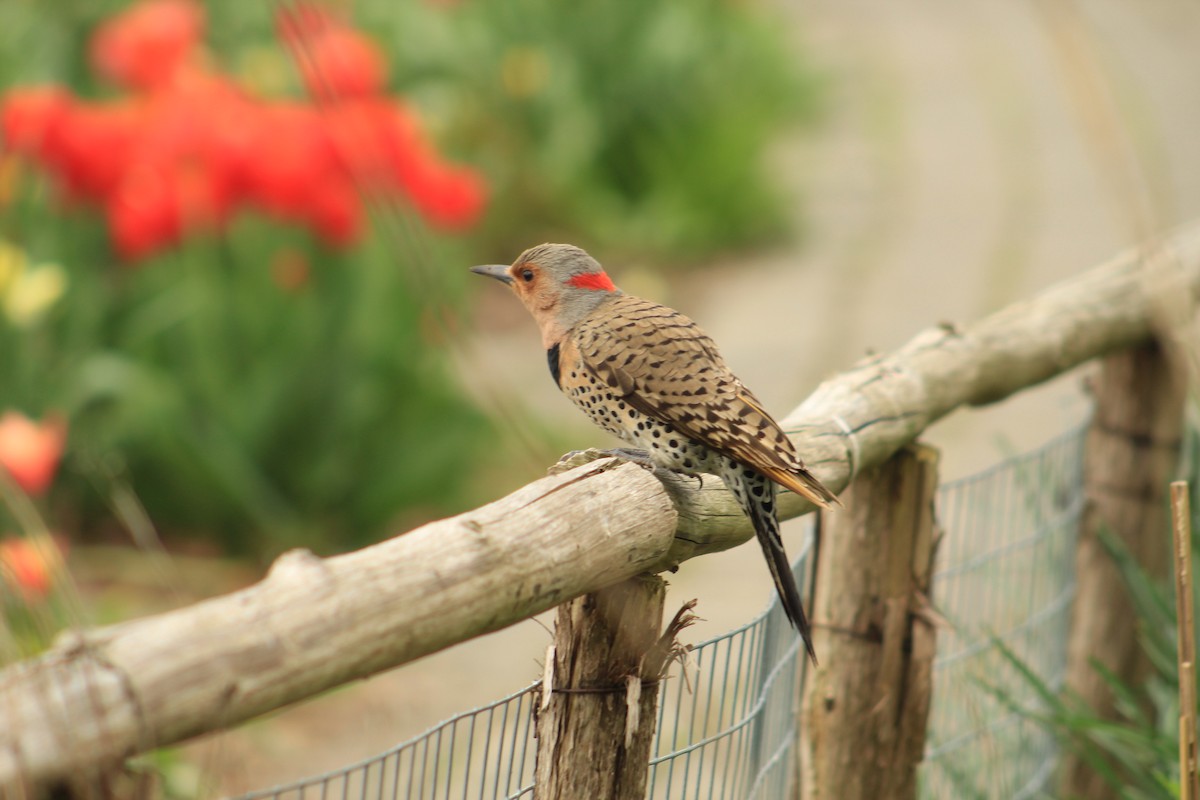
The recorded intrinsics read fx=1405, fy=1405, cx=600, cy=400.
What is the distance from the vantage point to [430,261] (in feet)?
3.27

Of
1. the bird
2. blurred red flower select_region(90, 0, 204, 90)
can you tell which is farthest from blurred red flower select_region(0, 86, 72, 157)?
the bird

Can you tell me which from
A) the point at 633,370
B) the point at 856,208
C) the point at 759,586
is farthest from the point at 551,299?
the point at 856,208

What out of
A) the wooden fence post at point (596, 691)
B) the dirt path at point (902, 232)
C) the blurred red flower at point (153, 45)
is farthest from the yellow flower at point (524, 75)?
the wooden fence post at point (596, 691)

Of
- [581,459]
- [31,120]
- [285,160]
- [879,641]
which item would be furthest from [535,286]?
[31,120]

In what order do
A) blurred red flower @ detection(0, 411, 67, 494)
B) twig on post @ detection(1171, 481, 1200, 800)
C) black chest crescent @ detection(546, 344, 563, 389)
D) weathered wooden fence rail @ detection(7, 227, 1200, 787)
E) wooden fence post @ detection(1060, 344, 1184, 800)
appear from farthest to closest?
blurred red flower @ detection(0, 411, 67, 494), wooden fence post @ detection(1060, 344, 1184, 800), black chest crescent @ detection(546, 344, 563, 389), twig on post @ detection(1171, 481, 1200, 800), weathered wooden fence rail @ detection(7, 227, 1200, 787)

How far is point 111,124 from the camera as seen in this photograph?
471 cm

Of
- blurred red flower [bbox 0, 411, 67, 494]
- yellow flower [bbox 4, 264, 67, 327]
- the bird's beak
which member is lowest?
the bird's beak

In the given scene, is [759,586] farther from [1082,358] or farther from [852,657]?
[852,657]

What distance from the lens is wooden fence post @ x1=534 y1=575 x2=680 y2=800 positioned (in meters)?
1.70

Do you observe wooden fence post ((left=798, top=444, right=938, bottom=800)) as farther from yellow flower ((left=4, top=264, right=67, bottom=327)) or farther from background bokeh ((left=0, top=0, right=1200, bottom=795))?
yellow flower ((left=4, top=264, right=67, bottom=327))

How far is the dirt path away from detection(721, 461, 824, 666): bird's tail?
1.11 m

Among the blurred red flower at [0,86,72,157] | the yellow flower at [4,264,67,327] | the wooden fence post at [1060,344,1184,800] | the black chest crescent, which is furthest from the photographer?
the blurred red flower at [0,86,72,157]

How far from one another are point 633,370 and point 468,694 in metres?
2.83

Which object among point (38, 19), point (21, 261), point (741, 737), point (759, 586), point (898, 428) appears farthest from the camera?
point (38, 19)
